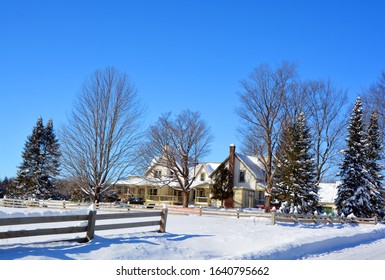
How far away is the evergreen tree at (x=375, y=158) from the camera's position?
3800 centimetres

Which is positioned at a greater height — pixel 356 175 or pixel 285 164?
pixel 285 164

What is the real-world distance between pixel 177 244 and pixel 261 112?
26453 millimetres

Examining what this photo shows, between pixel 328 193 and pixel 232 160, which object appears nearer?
pixel 232 160

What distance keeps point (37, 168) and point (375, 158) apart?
40.0 metres

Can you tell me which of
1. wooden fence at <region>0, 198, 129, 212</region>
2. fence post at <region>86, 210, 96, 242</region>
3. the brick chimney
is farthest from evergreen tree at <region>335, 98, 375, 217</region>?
fence post at <region>86, 210, 96, 242</region>

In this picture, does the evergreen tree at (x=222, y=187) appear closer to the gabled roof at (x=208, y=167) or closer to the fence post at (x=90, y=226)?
the gabled roof at (x=208, y=167)

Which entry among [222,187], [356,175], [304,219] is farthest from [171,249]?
[222,187]

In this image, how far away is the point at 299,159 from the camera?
113 feet

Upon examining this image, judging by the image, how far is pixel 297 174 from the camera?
1363 inches

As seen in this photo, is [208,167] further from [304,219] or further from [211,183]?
[304,219]

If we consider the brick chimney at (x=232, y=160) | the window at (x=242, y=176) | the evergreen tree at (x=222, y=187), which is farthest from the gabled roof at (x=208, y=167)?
the window at (x=242, y=176)

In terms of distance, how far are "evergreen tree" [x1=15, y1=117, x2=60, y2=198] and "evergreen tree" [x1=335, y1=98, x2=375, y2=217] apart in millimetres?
34102

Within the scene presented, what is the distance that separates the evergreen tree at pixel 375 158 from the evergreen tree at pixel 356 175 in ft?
3.36
